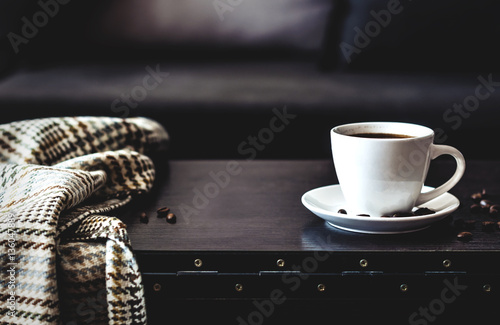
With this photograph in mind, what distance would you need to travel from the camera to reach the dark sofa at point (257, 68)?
1.54 meters

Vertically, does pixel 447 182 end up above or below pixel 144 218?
above

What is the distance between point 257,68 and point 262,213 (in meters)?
1.10

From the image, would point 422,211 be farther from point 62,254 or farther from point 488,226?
point 62,254

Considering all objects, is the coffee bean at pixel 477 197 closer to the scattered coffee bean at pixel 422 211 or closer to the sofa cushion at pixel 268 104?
the scattered coffee bean at pixel 422 211

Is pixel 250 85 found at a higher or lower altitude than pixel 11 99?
higher

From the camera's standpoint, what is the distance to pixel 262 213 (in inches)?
30.8

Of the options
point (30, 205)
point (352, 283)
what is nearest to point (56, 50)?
point (30, 205)

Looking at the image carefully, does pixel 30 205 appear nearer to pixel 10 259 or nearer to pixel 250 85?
pixel 10 259

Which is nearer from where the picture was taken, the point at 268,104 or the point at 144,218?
the point at 144,218

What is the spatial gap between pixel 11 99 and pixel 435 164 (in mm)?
1250

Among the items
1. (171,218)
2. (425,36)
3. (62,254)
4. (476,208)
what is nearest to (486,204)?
(476,208)

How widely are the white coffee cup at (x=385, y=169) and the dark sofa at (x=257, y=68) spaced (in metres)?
0.77

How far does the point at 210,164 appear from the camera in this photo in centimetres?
109

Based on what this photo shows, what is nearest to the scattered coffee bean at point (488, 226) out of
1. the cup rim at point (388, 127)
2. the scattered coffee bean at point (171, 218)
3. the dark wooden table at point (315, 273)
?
the dark wooden table at point (315, 273)
